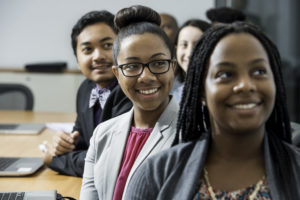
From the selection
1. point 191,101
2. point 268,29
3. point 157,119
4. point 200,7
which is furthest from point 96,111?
point 268,29

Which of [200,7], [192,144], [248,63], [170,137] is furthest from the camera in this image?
[200,7]

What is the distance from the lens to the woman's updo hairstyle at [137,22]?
1.32m

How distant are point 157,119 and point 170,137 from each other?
0.11 metres

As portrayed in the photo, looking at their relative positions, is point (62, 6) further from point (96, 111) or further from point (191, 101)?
point (191, 101)

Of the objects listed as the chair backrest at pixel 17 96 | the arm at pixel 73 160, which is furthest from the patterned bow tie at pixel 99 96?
the chair backrest at pixel 17 96

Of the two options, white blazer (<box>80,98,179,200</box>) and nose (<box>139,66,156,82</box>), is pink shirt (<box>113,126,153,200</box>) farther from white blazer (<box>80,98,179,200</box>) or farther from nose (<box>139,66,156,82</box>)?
nose (<box>139,66,156,82</box>)

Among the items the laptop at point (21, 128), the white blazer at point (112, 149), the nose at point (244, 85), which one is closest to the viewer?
the nose at point (244, 85)

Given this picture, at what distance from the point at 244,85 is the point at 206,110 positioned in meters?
0.18

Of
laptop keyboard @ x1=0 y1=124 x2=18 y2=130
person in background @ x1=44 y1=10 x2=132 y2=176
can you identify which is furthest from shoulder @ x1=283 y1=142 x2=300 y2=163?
laptop keyboard @ x1=0 y1=124 x2=18 y2=130

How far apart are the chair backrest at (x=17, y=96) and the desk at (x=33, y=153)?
11 centimetres

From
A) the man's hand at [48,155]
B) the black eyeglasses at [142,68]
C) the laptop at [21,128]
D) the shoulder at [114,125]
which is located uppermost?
the black eyeglasses at [142,68]

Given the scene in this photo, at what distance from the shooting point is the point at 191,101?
1028 mm

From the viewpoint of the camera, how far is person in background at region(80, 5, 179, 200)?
1.27 meters

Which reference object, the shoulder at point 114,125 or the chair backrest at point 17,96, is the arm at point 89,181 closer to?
the shoulder at point 114,125
